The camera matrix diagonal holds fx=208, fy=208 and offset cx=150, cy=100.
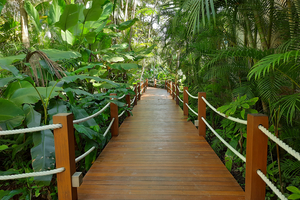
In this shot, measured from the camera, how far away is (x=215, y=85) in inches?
179

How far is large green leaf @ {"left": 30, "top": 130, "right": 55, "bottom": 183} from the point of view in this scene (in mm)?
1910

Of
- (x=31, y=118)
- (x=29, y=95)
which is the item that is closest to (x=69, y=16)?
(x=29, y=95)

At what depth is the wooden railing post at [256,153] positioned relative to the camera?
5.79 feet

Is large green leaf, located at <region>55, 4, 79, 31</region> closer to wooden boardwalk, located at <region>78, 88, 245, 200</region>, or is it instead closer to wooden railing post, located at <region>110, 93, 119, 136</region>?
wooden railing post, located at <region>110, 93, 119, 136</region>

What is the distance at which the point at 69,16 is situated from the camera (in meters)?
4.28

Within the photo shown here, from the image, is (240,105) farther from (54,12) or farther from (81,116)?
(54,12)

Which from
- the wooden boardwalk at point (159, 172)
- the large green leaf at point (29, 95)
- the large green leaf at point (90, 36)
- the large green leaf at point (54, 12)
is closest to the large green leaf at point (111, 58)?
the large green leaf at point (90, 36)

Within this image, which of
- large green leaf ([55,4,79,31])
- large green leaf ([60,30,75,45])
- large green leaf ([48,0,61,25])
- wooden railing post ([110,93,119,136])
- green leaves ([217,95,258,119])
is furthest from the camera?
large green leaf ([48,0,61,25])

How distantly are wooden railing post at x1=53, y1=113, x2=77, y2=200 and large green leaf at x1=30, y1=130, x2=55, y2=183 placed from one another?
124 mm

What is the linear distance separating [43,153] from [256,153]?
1.96 m

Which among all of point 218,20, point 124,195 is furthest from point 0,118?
point 218,20

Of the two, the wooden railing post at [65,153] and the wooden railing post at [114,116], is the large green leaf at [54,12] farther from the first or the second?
the wooden railing post at [65,153]

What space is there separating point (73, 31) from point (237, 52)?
169 inches

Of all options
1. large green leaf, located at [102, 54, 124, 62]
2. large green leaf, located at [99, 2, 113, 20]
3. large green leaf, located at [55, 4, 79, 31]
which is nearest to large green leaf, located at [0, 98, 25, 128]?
large green leaf, located at [55, 4, 79, 31]
